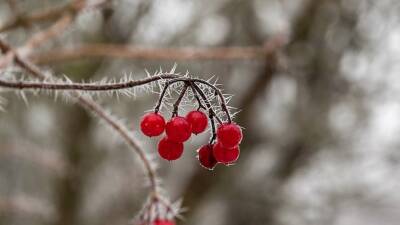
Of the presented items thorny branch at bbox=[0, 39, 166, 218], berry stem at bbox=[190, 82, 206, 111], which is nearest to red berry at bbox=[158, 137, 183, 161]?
berry stem at bbox=[190, 82, 206, 111]

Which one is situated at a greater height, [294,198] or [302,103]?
[302,103]

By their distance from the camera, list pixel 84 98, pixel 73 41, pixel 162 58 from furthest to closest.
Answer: pixel 73 41, pixel 162 58, pixel 84 98

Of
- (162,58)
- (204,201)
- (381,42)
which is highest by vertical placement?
(381,42)

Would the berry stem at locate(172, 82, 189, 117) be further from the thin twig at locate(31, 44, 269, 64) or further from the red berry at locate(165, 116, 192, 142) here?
the thin twig at locate(31, 44, 269, 64)

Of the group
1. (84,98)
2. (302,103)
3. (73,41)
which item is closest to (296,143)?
(302,103)

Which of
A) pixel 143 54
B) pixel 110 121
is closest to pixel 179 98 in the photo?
pixel 110 121

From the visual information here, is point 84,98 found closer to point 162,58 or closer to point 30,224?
point 162,58

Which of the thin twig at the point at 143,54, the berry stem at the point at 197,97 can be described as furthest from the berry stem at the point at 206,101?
the thin twig at the point at 143,54
